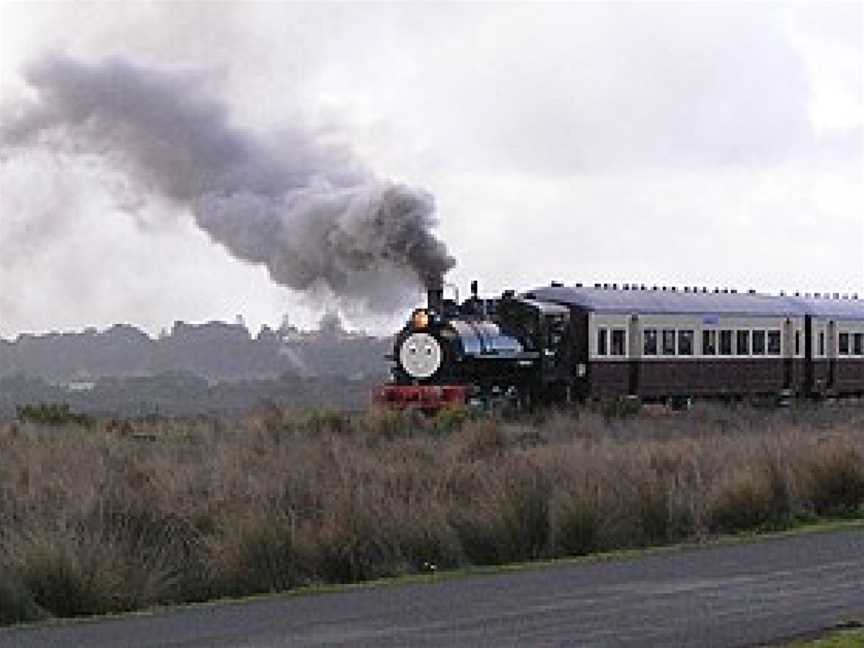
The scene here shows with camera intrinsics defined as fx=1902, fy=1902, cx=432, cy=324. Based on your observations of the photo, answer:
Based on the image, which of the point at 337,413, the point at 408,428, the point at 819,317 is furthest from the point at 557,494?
the point at 819,317

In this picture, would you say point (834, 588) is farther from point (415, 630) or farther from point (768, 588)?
point (415, 630)

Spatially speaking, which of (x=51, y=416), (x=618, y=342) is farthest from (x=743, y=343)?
(x=51, y=416)

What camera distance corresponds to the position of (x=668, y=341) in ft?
152

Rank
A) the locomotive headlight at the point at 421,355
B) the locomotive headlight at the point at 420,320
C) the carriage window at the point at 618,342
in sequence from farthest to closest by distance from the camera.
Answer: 1. the carriage window at the point at 618,342
2. the locomotive headlight at the point at 420,320
3. the locomotive headlight at the point at 421,355

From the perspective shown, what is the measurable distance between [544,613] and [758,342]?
37011mm

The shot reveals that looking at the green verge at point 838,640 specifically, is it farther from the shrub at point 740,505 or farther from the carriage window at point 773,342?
the carriage window at point 773,342

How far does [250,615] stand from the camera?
14.1 metres

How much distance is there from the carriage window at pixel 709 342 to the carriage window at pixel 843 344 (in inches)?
349

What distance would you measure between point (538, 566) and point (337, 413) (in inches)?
929

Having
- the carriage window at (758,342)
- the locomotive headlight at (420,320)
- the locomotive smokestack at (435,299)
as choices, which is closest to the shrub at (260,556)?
the locomotive headlight at (420,320)

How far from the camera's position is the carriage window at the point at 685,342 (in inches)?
1838

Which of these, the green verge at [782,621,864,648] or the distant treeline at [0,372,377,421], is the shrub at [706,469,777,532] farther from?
the distant treeline at [0,372,377,421]

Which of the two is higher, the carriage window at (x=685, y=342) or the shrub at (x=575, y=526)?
the carriage window at (x=685, y=342)

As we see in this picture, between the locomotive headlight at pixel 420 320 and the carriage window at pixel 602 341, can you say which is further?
the carriage window at pixel 602 341
